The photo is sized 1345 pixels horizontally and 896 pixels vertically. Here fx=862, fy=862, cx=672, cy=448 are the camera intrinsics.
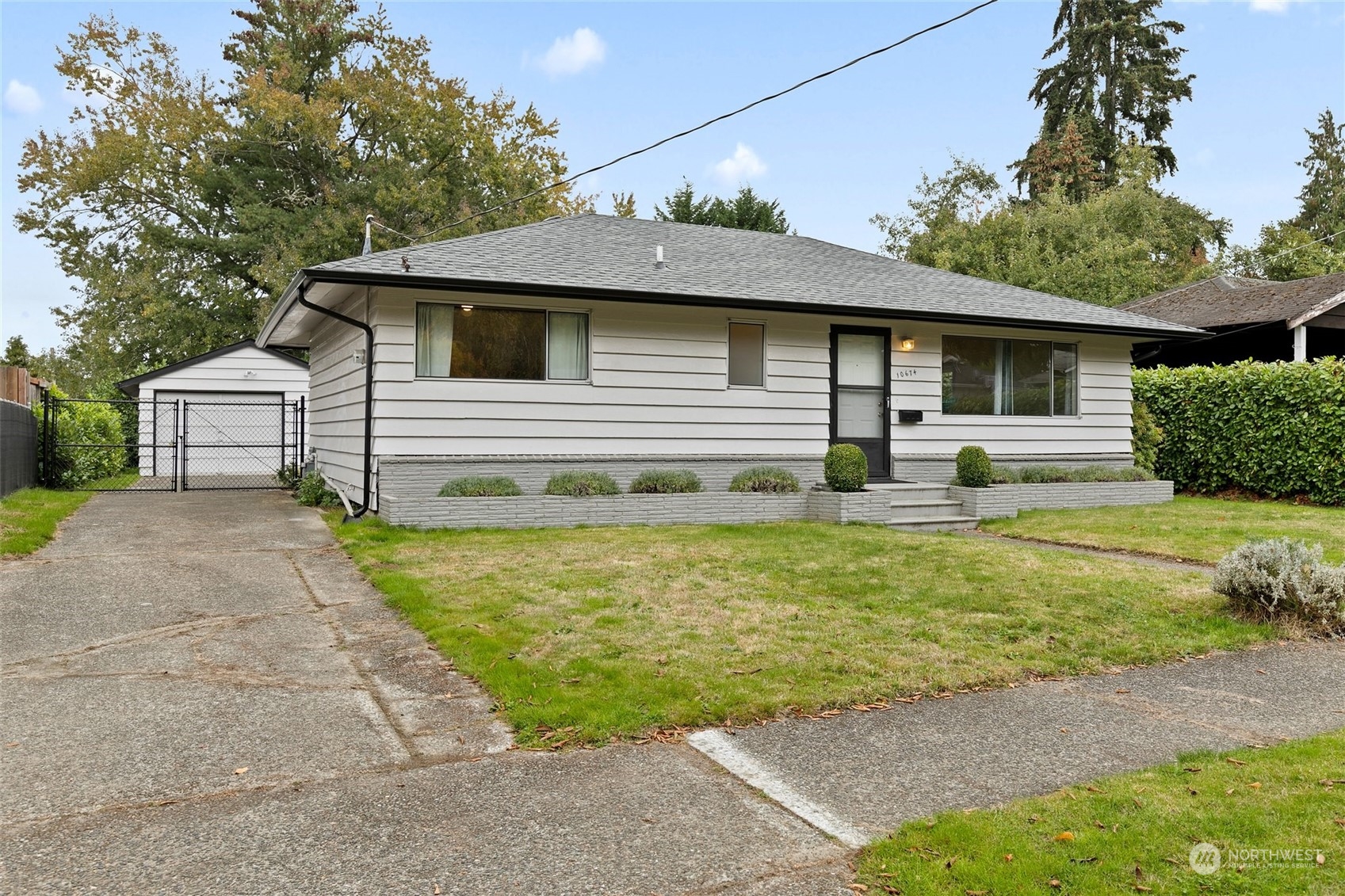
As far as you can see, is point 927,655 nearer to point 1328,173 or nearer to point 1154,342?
point 1154,342

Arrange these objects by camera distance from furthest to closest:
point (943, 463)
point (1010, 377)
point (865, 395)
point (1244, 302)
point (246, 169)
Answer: point (246, 169) < point (1244, 302) < point (1010, 377) < point (943, 463) < point (865, 395)

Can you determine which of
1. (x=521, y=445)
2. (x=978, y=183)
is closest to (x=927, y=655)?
(x=521, y=445)

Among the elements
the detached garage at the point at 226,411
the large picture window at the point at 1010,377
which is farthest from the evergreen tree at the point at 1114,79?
the detached garage at the point at 226,411

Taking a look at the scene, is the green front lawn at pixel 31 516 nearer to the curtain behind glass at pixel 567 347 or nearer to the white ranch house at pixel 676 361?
the white ranch house at pixel 676 361

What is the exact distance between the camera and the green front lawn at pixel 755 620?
4242 millimetres

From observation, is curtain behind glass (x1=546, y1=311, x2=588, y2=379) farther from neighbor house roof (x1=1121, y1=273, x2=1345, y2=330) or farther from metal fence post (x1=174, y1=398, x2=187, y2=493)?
neighbor house roof (x1=1121, y1=273, x2=1345, y2=330)

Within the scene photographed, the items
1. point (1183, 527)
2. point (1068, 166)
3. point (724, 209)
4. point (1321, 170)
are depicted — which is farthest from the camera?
point (1321, 170)

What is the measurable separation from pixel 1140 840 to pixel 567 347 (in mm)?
9278

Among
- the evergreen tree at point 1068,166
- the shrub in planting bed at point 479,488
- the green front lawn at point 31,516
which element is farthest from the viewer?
the evergreen tree at point 1068,166

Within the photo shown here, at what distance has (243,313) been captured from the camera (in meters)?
26.6

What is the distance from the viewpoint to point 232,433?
1966cm

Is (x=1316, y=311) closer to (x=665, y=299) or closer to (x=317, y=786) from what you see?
(x=665, y=299)

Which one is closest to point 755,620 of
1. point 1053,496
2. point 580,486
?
point 580,486

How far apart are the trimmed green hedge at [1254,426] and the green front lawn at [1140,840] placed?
1209 cm
